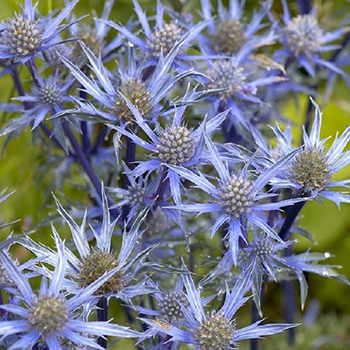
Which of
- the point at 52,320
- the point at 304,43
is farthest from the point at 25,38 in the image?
the point at 304,43

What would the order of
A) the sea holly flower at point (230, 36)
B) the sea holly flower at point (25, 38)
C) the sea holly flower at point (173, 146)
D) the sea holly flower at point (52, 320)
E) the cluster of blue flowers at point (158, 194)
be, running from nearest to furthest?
1. the sea holly flower at point (52, 320)
2. the cluster of blue flowers at point (158, 194)
3. the sea holly flower at point (173, 146)
4. the sea holly flower at point (25, 38)
5. the sea holly flower at point (230, 36)

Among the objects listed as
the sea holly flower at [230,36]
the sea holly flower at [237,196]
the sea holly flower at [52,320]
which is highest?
the sea holly flower at [230,36]

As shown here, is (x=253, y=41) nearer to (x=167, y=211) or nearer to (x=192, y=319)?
(x=167, y=211)

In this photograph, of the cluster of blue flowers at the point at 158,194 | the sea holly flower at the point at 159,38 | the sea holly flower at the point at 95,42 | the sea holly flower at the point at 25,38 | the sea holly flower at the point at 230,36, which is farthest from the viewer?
the sea holly flower at the point at 230,36

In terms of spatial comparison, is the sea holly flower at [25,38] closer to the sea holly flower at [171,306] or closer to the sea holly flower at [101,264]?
the sea holly flower at [101,264]

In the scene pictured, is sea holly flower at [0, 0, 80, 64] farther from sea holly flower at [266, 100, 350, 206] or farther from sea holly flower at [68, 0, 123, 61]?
sea holly flower at [266, 100, 350, 206]

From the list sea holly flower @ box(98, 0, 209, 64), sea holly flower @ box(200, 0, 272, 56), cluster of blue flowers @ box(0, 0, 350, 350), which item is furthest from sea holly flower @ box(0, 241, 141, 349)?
sea holly flower @ box(200, 0, 272, 56)

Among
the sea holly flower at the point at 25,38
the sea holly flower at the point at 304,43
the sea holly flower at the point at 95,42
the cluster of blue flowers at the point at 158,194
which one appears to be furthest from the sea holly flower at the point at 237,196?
the sea holly flower at the point at 304,43

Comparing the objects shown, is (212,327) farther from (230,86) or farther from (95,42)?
(95,42)
